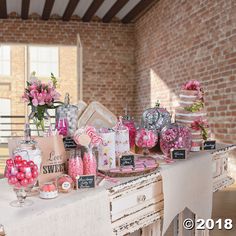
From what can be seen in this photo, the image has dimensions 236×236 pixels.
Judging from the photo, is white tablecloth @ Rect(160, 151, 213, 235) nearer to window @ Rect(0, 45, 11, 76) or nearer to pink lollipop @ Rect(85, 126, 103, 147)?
pink lollipop @ Rect(85, 126, 103, 147)

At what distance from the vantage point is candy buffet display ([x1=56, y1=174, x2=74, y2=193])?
142 cm

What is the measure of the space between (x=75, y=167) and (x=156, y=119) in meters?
0.94

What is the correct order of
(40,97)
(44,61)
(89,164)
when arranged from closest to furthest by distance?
(89,164), (40,97), (44,61)

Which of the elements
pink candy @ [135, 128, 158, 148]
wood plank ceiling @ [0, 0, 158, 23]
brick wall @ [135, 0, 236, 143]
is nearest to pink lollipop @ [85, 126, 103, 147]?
pink candy @ [135, 128, 158, 148]

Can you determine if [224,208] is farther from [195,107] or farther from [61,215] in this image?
[61,215]

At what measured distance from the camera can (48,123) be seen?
5.88ft

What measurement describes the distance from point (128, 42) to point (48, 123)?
7003 millimetres

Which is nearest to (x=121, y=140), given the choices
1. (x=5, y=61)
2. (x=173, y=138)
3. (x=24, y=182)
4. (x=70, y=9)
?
(x=173, y=138)

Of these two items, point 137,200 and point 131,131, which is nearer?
point 137,200

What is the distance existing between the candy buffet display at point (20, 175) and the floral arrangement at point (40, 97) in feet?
1.76

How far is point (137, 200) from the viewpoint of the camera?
1.65 metres

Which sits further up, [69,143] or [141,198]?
[69,143]

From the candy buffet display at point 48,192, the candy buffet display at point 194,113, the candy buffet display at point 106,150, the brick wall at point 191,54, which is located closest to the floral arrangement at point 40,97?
the candy buffet display at point 106,150

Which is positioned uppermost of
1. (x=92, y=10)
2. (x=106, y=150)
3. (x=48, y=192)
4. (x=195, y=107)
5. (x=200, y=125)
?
(x=92, y=10)
